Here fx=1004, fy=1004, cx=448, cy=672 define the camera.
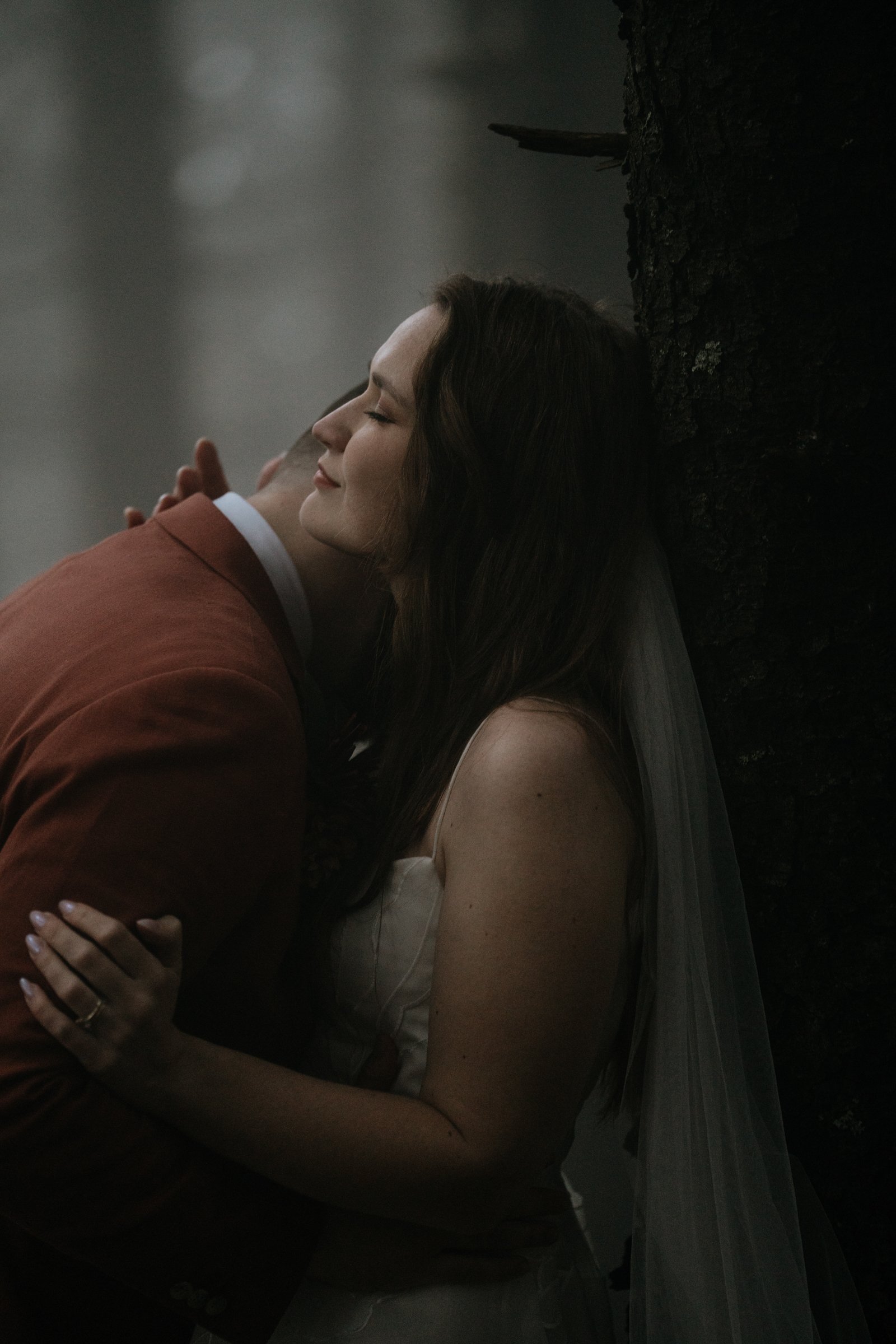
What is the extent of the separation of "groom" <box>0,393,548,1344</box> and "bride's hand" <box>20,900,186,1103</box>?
0.01m

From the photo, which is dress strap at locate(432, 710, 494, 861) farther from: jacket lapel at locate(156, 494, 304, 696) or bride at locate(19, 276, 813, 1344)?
jacket lapel at locate(156, 494, 304, 696)

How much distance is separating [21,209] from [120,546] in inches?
59.4

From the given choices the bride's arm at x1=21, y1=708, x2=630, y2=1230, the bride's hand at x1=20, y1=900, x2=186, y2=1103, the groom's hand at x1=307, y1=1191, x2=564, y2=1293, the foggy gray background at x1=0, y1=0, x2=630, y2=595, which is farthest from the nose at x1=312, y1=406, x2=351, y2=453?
the foggy gray background at x1=0, y1=0, x2=630, y2=595

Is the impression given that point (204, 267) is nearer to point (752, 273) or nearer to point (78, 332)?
point (78, 332)

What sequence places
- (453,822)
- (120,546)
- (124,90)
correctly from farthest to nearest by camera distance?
(124,90) → (120,546) → (453,822)

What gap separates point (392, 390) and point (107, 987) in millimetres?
676

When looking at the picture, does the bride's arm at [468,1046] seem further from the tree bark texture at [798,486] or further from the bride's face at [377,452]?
the bride's face at [377,452]

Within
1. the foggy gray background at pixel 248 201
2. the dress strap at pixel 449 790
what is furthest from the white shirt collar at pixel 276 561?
the foggy gray background at pixel 248 201

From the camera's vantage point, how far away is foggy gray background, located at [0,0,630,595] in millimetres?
2160

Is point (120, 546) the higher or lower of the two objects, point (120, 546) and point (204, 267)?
the lower

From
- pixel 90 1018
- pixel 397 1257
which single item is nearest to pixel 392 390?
pixel 90 1018

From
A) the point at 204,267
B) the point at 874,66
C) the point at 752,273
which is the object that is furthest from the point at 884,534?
the point at 204,267

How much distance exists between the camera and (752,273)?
0.88 meters

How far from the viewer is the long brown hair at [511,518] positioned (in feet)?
3.34
